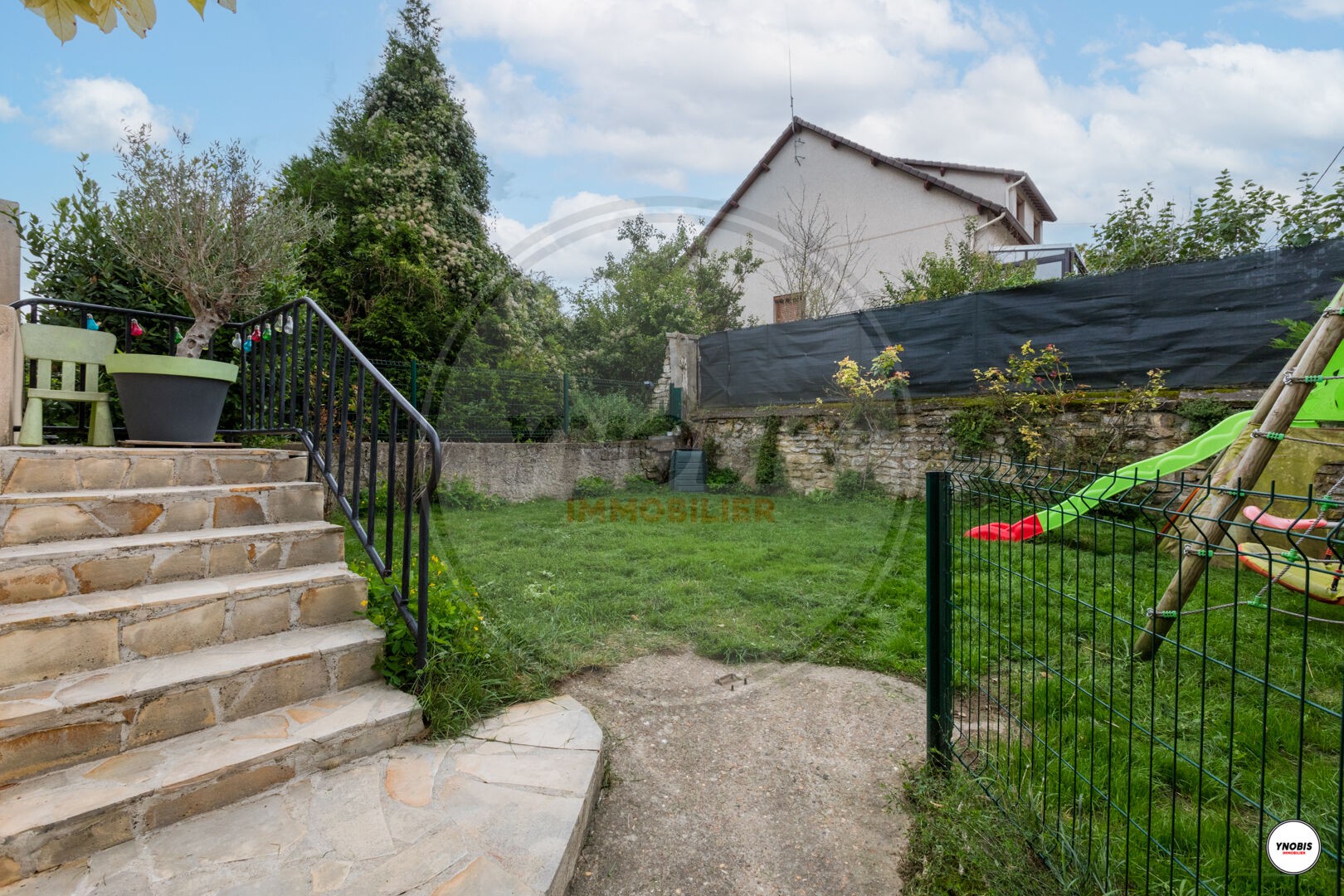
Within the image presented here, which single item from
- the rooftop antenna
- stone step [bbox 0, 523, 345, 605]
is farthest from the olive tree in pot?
the rooftop antenna

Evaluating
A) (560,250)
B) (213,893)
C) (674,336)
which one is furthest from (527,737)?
(674,336)

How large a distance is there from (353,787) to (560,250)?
6626 millimetres

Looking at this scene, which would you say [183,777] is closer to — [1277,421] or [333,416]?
[333,416]

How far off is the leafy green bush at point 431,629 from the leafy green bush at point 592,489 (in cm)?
486

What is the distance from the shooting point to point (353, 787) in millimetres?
1556

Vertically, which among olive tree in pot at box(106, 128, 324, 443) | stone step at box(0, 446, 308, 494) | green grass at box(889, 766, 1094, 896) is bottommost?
green grass at box(889, 766, 1094, 896)

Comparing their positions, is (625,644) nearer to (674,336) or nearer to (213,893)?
(213,893)

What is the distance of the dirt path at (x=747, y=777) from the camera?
1470 mm

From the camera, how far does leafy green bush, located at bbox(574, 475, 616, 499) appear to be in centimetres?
722

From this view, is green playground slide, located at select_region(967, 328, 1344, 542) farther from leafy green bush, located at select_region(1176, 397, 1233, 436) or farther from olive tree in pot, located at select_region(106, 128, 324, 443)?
olive tree in pot, located at select_region(106, 128, 324, 443)

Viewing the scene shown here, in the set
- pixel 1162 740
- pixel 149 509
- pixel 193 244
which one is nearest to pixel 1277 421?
pixel 1162 740

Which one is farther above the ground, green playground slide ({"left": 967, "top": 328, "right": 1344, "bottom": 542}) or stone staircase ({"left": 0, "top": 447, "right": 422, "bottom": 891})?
green playground slide ({"left": 967, "top": 328, "right": 1344, "bottom": 542})

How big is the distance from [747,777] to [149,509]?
7.42 feet

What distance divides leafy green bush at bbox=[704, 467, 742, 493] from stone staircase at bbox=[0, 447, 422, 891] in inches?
228
